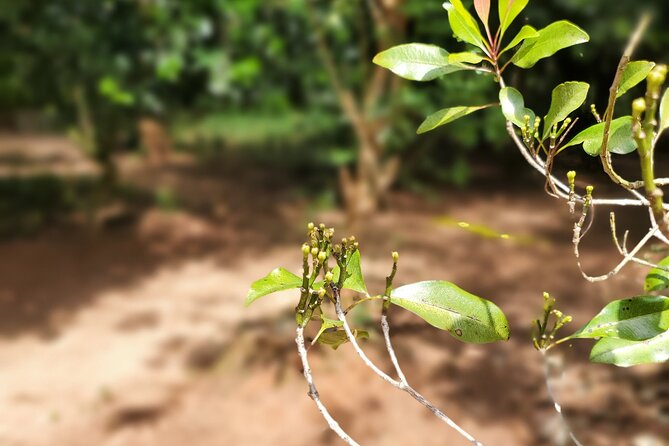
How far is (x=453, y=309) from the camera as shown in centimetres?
73

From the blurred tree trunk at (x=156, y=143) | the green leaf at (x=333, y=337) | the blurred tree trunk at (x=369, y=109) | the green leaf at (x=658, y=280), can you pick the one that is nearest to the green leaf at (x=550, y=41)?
the green leaf at (x=658, y=280)

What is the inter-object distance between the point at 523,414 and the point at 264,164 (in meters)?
5.19

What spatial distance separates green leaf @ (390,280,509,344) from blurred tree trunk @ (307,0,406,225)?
3.02 metres

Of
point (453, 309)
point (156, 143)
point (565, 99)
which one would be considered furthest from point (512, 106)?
point (156, 143)

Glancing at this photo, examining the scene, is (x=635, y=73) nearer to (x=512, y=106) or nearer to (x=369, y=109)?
(x=512, y=106)

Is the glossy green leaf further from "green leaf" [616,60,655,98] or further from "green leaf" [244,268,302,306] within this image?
"green leaf" [244,268,302,306]

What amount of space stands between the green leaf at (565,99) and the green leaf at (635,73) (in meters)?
0.04

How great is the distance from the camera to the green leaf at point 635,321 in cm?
67

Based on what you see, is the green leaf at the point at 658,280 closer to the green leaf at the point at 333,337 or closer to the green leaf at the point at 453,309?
the green leaf at the point at 453,309

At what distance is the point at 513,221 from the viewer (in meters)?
5.97

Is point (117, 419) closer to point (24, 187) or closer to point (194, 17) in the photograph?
point (194, 17)

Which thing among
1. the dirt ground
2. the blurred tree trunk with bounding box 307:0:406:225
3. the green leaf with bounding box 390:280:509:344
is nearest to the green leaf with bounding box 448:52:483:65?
the green leaf with bounding box 390:280:509:344

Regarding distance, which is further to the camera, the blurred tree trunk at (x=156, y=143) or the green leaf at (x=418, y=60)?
the blurred tree trunk at (x=156, y=143)

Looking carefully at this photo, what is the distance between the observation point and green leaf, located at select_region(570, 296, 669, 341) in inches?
26.5
